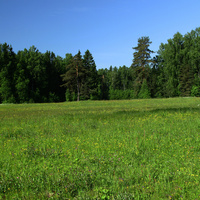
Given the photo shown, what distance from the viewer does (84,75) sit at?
6512 centimetres

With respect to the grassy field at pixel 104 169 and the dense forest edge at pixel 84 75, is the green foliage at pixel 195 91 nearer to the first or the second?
the dense forest edge at pixel 84 75

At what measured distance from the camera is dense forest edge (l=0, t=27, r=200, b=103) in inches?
2469

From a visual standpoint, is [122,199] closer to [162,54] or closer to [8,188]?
[8,188]

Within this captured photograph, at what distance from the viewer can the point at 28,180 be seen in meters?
4.46

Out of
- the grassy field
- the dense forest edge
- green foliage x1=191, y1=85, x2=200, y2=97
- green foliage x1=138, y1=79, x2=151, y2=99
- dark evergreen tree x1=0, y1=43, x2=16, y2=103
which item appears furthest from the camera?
green foliage x1=138, y1=79, x2=151, y2=99

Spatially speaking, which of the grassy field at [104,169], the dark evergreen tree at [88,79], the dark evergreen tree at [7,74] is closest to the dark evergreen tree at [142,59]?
the dark evergreen tree at [88,79]

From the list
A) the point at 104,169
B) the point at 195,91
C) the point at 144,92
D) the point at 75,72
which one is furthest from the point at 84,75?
the point at 104,169

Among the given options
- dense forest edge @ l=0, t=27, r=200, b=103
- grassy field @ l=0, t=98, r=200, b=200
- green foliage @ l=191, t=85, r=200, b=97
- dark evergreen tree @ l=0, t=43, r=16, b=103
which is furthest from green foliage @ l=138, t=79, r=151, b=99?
grassy field @ l=0, t=98, r=200, b=200

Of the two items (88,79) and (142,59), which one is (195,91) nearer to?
(142,59)

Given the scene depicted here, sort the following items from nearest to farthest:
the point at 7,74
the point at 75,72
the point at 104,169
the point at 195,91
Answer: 1. the point at 104,169
2. the point at 7,74
3. the point at 75,72
4. the point at 195,91

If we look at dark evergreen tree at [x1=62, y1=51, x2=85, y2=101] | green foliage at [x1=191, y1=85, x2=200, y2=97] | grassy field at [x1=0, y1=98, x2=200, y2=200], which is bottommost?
grassy field at [x1=0, y1=98, x2=200, y2=200]

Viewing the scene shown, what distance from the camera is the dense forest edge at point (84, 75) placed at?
62719 millimetres

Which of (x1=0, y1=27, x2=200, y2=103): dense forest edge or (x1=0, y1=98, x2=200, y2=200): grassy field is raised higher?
(x1=0, y1=27, x2=200, y2=103): dense forest edge

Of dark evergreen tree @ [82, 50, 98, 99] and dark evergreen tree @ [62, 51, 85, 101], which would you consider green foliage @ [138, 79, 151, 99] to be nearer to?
dark evergreen tree @ [82, 50, 98, 99]
